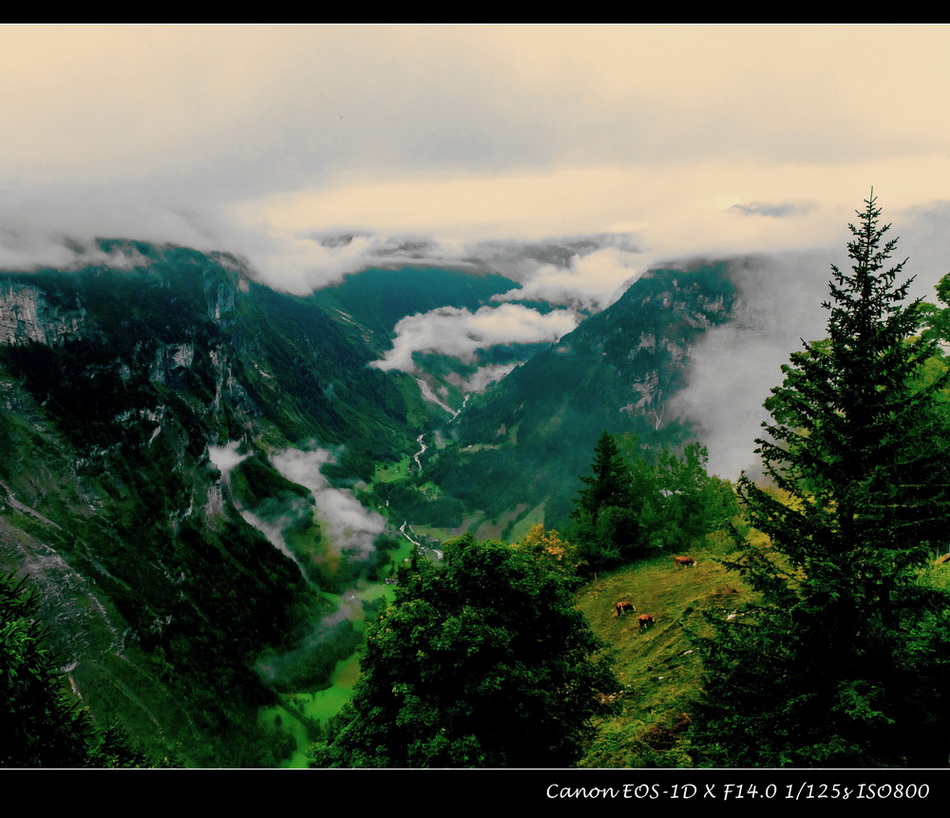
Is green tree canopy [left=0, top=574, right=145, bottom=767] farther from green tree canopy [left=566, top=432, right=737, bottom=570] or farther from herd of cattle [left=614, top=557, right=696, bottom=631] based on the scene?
green tree canopy [left=566, top=432, right=737, bottom=570]

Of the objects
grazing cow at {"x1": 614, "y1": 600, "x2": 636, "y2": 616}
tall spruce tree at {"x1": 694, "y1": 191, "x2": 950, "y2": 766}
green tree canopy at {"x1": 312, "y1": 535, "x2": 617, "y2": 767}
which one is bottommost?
grazing cow at {"x1": 614, "y1": 600, "x2": 636, "y2": 616}

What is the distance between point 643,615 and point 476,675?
21208 millimetres

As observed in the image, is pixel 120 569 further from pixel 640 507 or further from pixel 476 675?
pixel 476 675

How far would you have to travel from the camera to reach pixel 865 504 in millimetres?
12070

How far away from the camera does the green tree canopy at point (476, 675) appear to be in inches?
630

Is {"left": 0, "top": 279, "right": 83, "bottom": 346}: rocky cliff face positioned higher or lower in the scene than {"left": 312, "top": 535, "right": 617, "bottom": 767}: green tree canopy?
higher

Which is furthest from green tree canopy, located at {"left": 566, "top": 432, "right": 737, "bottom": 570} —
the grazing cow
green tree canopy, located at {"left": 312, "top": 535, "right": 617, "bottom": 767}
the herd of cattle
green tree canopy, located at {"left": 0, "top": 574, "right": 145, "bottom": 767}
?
green tree canopy, located at {"left": 0, "top": 574, "right": 145, "bottom": 767}

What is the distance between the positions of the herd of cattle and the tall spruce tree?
19.5 metres

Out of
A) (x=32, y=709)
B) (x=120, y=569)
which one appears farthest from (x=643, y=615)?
(x=120, y=569)

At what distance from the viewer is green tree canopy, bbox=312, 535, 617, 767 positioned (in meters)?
16.0

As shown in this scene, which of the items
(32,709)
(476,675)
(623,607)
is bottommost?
(623,607)

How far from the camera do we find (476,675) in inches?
650
